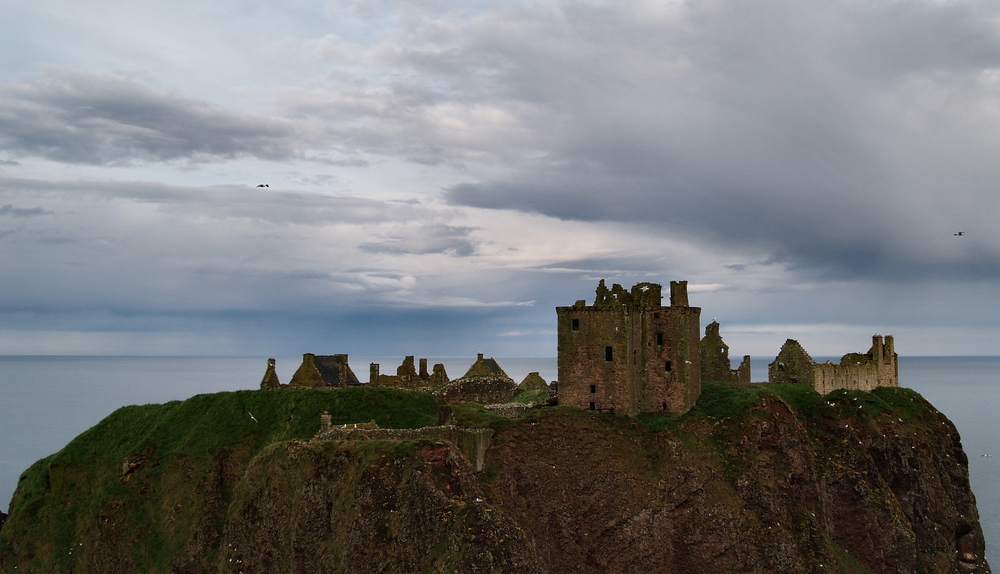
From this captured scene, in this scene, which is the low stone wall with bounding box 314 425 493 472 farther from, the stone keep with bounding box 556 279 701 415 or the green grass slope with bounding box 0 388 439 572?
the stone keep with bounding box 556 279 701 415

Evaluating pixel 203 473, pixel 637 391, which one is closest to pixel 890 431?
pixel 637 391

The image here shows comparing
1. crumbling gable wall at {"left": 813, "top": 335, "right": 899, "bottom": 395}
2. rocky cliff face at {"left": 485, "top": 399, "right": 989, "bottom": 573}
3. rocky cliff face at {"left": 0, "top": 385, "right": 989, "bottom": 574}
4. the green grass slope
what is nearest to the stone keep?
rocky cliff face at {"left": 0, "top": 385, "right": 989, "bottom": 574}

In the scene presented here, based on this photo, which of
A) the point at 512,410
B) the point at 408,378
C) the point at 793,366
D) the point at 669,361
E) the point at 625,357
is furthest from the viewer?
the point at 408,378

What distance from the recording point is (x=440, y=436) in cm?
4544

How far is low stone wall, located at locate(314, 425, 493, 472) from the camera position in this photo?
44938 mm

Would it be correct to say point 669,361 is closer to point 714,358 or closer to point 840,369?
point 714,358

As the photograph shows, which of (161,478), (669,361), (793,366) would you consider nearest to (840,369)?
(793,366)

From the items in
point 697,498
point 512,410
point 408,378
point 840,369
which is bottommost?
point 697,498

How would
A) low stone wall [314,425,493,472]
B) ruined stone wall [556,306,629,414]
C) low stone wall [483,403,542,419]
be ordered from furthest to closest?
ruined stone wall [556,306,629,414] → low stone wall [483,403,542,419] → low stone wall [314,425,493,472]

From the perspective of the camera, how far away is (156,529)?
5188cm

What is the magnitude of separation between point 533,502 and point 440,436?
851cm

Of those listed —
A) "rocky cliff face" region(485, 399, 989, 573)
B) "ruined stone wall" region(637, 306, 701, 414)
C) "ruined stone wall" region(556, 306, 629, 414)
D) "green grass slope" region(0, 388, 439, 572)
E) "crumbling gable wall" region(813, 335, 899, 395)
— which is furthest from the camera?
"crumbling gable wall" region(813, 335, 899, 395)

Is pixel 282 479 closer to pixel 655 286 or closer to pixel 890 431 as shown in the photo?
pixel 655 286

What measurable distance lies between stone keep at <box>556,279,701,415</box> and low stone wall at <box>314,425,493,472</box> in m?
10.6
